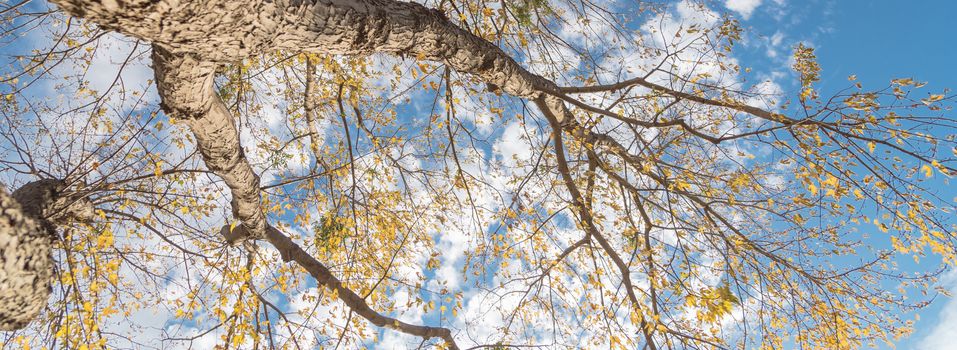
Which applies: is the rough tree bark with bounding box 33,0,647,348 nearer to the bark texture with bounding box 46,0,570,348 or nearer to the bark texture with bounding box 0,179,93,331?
the bark texture with bounding box 46,0,570,348

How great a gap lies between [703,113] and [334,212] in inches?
162

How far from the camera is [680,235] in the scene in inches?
145

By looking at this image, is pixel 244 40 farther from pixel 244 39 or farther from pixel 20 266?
pixel 20 266

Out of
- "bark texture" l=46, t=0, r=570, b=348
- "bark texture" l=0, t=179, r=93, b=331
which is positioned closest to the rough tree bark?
"bark texture" l=46, t=0, r=570, b=348

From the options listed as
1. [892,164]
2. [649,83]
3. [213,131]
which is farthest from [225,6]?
[892,164]

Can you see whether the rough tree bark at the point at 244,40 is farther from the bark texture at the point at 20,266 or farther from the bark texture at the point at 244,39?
the bark texture at the point at 20,266

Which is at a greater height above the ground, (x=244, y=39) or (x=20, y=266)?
(x=244, y=39)

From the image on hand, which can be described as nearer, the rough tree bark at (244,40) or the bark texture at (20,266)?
the rough tree bark at (244,40)

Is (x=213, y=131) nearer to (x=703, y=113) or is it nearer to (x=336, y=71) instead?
(x=336, y=71)

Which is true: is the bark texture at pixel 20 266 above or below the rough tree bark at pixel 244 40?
below

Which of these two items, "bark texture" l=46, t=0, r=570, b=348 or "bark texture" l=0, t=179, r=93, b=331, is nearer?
"bark texture" l=46, t=0, r=570, b=348

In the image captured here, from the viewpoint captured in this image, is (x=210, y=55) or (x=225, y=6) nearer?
(x=225, y=6)

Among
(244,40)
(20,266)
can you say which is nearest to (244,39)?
(244,40)

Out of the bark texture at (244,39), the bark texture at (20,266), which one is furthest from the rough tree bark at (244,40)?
the bark texture at (20,266)
